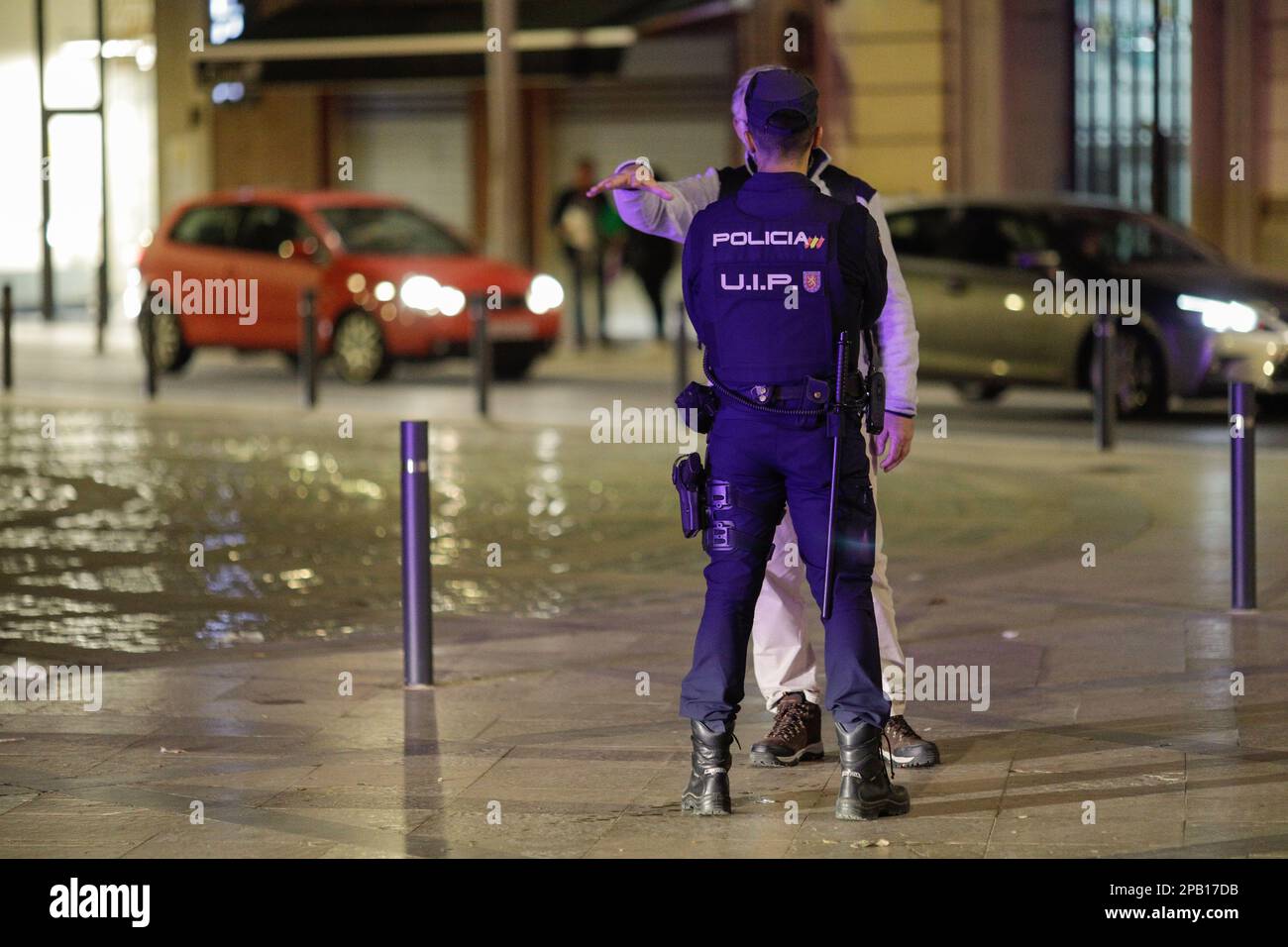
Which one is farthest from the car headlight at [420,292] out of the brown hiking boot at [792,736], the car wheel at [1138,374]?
the brown hiking boot at [792,736]

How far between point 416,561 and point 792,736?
66.4 inches

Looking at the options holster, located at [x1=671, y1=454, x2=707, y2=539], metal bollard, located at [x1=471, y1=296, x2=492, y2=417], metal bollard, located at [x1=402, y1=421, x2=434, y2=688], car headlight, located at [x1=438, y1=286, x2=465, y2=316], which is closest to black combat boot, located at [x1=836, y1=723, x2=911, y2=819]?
holster, located at [x1=671, y1=454, x2=707, y2=539]

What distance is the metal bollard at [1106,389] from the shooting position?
1337cm

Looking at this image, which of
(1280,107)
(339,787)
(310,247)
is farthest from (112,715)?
(1280,107)

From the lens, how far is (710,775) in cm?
574

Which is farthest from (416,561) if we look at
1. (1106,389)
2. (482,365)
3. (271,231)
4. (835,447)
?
(271,231)

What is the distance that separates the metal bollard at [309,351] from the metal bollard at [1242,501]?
9557 mm

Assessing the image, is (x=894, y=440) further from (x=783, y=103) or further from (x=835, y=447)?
(x=783, y=103)

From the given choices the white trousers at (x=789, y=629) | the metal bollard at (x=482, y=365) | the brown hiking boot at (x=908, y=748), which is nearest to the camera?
the brown hiking boot at (x=908, y=748)

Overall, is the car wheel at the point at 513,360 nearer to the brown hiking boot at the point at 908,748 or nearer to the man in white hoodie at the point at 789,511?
the man in white hoodie at the point at 789,511

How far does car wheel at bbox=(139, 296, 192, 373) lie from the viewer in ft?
68.9

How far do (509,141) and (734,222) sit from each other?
18.2m

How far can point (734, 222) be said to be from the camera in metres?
5.61

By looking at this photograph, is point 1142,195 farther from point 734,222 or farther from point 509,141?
point 734,222
